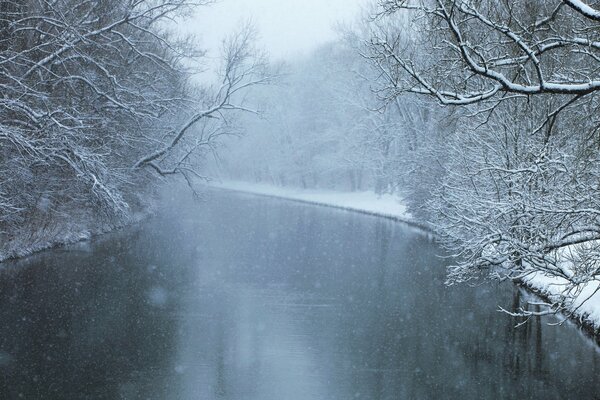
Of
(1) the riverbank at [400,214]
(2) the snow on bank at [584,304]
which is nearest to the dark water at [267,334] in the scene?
(2) the snow on bank at [584,304]

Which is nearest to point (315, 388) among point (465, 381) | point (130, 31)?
point (465, 381)

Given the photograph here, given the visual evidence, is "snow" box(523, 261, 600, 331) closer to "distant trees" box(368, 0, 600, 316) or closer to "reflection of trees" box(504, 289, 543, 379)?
"distant trees" box(368, 0, 600, 316)

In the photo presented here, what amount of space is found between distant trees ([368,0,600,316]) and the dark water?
1268 mm

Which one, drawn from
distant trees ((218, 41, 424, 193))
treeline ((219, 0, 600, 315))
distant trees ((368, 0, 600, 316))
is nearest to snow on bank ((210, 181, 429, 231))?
distant trees ((218, 41, 424, 193))

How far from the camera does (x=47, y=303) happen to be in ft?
41.4

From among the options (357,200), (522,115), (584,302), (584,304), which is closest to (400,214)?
(357,200)

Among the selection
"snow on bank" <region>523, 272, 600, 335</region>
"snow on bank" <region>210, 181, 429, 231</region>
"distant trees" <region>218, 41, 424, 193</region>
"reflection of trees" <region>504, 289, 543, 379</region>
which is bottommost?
"reflection of trees" <region>504, 289, 543, 379</region>

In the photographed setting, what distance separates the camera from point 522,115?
15.7 meters

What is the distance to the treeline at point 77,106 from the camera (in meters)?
16.4

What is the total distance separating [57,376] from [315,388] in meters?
3.56

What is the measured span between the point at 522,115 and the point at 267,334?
9.22 meters

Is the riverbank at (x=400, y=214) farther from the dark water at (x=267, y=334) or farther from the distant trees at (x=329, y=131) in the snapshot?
the distant trees at (x=329, y=131)

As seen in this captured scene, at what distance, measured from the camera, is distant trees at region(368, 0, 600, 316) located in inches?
307

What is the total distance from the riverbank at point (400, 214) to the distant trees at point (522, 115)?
36 cm
